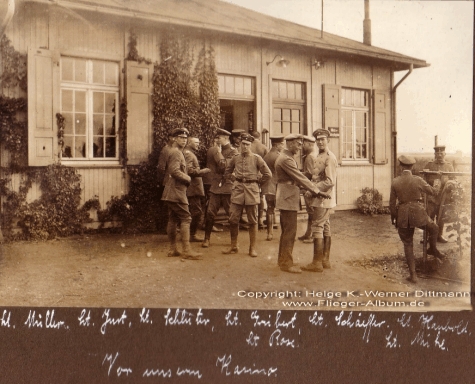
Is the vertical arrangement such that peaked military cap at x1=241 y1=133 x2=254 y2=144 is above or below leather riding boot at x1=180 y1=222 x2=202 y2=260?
above

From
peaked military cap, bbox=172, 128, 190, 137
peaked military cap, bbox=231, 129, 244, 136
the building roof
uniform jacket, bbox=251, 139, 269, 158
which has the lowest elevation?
uniform jacket, bbox=251, 139, 269, 158

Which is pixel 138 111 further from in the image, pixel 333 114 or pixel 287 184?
pixel 333 114

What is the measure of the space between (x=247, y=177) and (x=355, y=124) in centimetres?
157

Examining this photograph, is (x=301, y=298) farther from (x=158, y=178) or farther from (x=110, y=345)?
(x=158, y=178)

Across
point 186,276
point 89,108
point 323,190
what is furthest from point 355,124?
point 89,108

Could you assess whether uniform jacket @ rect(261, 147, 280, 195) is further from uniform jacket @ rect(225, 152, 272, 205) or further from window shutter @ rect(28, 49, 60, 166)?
window shutter @ rect(28, 49, 60, 166)

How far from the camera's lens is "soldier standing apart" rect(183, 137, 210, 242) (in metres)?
4.30

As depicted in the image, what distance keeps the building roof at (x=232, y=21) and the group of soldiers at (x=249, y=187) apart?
90cm

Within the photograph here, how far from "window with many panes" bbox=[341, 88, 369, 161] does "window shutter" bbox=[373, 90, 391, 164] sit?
0.83 feet

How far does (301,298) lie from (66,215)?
7.59ft

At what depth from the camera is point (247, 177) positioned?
4.45 metres

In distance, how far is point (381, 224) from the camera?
161 inches

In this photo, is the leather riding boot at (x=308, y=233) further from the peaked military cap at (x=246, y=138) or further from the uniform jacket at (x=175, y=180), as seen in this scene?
the uniform jacket at (x=175, y=180)

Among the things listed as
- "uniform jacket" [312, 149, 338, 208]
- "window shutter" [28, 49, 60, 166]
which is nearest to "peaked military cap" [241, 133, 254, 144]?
"uniform jacket" [312, 149, 338, 208]
